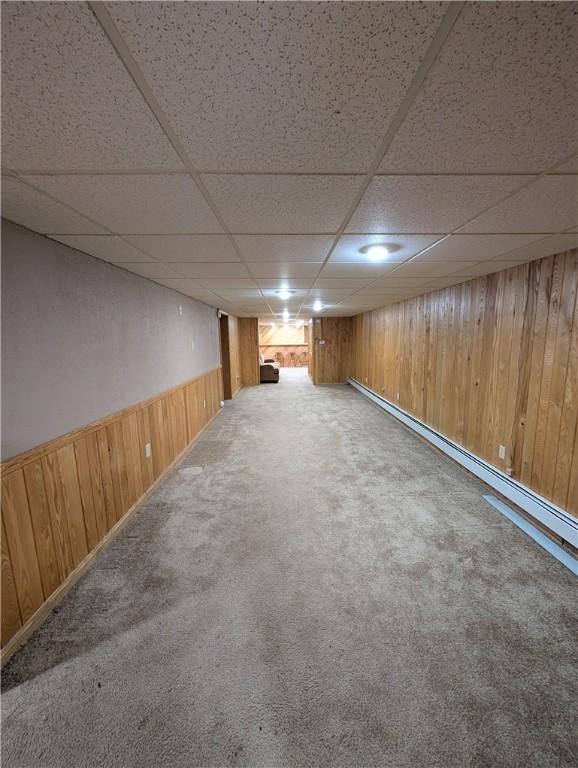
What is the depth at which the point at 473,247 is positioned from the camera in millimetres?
2109

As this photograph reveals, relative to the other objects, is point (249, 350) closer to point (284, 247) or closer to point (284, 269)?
point (284, 269)

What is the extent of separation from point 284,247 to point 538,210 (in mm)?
1355

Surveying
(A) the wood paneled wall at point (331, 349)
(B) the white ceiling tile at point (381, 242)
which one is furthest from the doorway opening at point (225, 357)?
(B) the white ceiling tile at point (381, 242)

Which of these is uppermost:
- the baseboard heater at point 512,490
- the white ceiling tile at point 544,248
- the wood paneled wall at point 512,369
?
the white ceiling tile at point 544,248

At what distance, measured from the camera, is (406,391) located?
5234 mm

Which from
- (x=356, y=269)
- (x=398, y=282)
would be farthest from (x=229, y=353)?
(x=356, y=269)

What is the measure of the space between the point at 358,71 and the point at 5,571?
7.69 ft

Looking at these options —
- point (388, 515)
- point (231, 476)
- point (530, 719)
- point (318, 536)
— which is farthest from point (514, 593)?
point (231, 476)

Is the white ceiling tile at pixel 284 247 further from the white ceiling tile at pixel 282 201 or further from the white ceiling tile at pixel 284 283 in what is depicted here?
the white ceiling tile at pixel 284 283

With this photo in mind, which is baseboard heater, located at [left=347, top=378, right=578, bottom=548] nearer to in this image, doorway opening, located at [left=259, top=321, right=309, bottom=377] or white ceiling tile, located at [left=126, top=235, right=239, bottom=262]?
white ceiling tile, located at [left=126, top=235, right=239, bottom=262]

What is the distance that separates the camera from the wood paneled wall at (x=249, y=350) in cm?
909

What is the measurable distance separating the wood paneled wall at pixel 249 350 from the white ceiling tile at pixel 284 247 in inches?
264

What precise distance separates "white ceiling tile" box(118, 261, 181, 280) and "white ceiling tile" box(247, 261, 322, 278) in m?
0.71

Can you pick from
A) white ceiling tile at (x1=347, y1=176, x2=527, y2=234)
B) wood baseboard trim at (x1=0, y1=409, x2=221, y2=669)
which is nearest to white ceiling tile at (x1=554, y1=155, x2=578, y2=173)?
white ceiling tile at (x1=347, y1=176, x2=527, y2=234)
